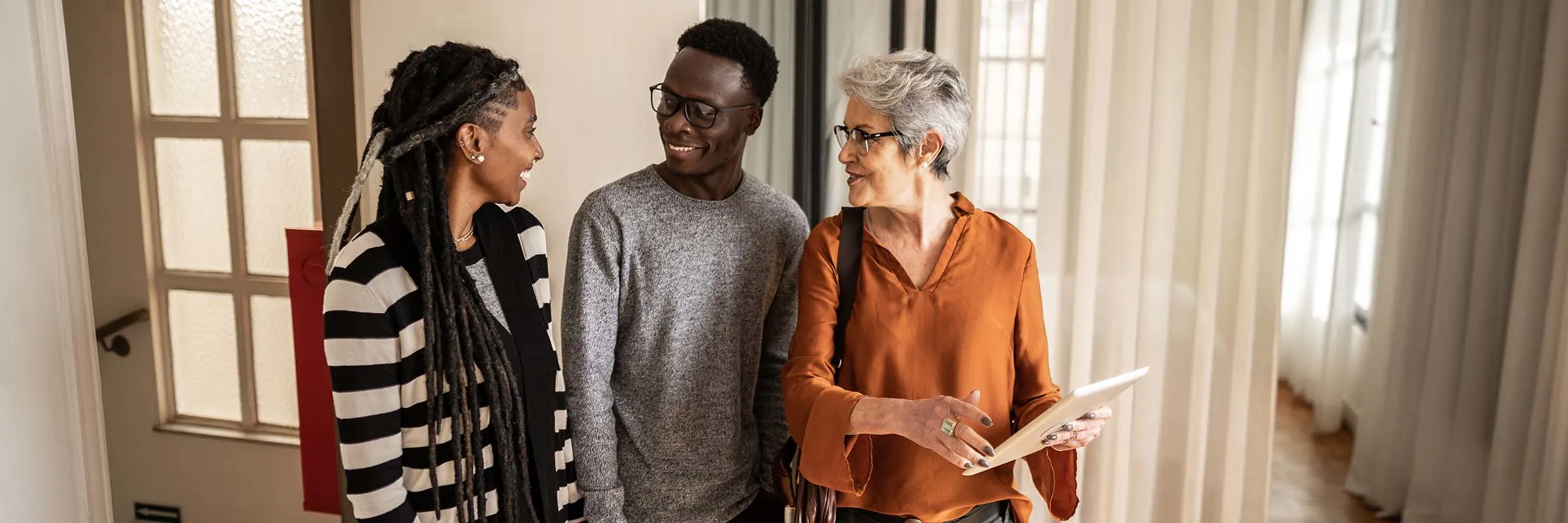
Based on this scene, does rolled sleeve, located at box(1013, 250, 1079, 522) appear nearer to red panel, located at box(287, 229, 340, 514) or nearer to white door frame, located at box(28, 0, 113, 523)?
red panel, located at box(287, 229, 340, 514)

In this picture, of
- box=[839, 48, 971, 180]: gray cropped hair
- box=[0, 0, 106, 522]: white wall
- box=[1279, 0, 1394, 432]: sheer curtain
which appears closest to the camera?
box=[839, 48, 971, 180]: gray cropped hair

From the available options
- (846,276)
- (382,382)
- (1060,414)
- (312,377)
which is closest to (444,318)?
(382,382)

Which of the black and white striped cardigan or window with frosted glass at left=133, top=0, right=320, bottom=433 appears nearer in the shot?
the black and white striped cardigan

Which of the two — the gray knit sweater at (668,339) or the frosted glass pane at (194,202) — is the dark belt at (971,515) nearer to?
the gray knit sweater at (668,339)

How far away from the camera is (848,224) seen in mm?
1616

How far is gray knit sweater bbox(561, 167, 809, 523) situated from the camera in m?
1.62

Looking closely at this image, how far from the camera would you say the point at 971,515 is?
5.29 ft

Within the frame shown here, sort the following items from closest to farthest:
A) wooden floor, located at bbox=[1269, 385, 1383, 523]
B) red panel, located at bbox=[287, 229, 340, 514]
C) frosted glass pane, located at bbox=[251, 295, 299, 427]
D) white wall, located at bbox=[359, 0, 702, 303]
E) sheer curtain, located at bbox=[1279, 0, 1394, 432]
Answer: white wall, located at bbox=[359, 0, 702, 303] < red panel, located at bbox=[287, 229, 340, 514] < frosted glass pane, located at bbox=[251, 295, 299, 427] < wooden floor, located at bbox=[1269, 385, 1383, 523] < sheer curtain, located at bbox=[1279, 0, 1394, 432]

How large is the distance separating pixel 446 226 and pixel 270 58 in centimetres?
163


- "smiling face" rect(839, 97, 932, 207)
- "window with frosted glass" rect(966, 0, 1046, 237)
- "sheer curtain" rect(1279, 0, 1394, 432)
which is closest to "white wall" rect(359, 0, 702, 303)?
"window with frosted glass" rect(966, 0, 1046, 237)

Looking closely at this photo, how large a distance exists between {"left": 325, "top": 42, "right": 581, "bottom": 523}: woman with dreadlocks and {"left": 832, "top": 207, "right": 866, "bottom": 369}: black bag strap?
491mm

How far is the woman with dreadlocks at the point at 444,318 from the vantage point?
136 centimetres

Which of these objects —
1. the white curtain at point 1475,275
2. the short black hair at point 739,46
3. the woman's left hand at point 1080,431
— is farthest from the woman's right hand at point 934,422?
the white curtain at point 1475,275

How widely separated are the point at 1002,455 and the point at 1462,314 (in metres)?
2.40
